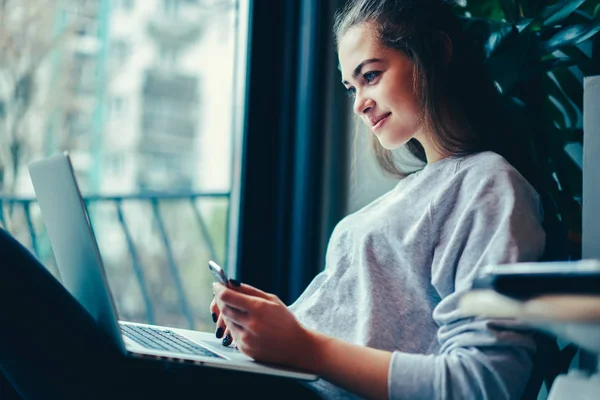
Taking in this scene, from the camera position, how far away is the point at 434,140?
3.74 ft

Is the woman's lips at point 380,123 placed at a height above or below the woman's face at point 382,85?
below

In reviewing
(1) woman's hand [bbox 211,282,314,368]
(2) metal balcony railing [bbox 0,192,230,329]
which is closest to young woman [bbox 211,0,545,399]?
(1) woman's hand [bbox 211,282,314,368]

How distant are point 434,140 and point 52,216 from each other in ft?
2.21

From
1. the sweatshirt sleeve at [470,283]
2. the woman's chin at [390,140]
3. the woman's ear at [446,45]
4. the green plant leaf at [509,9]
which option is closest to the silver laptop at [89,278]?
the sweatshirt sleeve at [470,283]

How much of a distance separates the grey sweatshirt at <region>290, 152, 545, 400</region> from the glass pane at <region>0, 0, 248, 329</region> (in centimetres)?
194

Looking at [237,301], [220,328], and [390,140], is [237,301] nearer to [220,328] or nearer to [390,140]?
[220,328]

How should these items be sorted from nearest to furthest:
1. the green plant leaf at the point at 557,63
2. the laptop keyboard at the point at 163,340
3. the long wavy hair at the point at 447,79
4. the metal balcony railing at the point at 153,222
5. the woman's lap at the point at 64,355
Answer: the woman's lap at the point at 64,355 < the laptop keyboard at the point at 163,340 < the long wavy hair at the point at 447,79 < the green plant leaf at the point at 557,63 < the metal balcony railing at the point at 153,222

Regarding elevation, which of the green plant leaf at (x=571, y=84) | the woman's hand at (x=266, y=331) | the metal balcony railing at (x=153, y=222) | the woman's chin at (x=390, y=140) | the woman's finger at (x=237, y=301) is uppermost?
the green plant leaf at (x=571, y=84)

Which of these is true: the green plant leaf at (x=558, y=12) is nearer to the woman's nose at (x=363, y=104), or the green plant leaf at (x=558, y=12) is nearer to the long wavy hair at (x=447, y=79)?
the long wavy hair at (x=447, y=79)

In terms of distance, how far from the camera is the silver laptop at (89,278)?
0.78 m

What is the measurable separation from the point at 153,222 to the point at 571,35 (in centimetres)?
243

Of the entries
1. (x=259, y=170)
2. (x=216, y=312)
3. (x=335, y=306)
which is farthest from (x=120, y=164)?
(x=335, y=306)

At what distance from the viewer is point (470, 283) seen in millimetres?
845

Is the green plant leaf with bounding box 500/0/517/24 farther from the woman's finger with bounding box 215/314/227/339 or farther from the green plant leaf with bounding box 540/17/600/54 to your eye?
the woman's finger with bounding box 215/314/227/339
